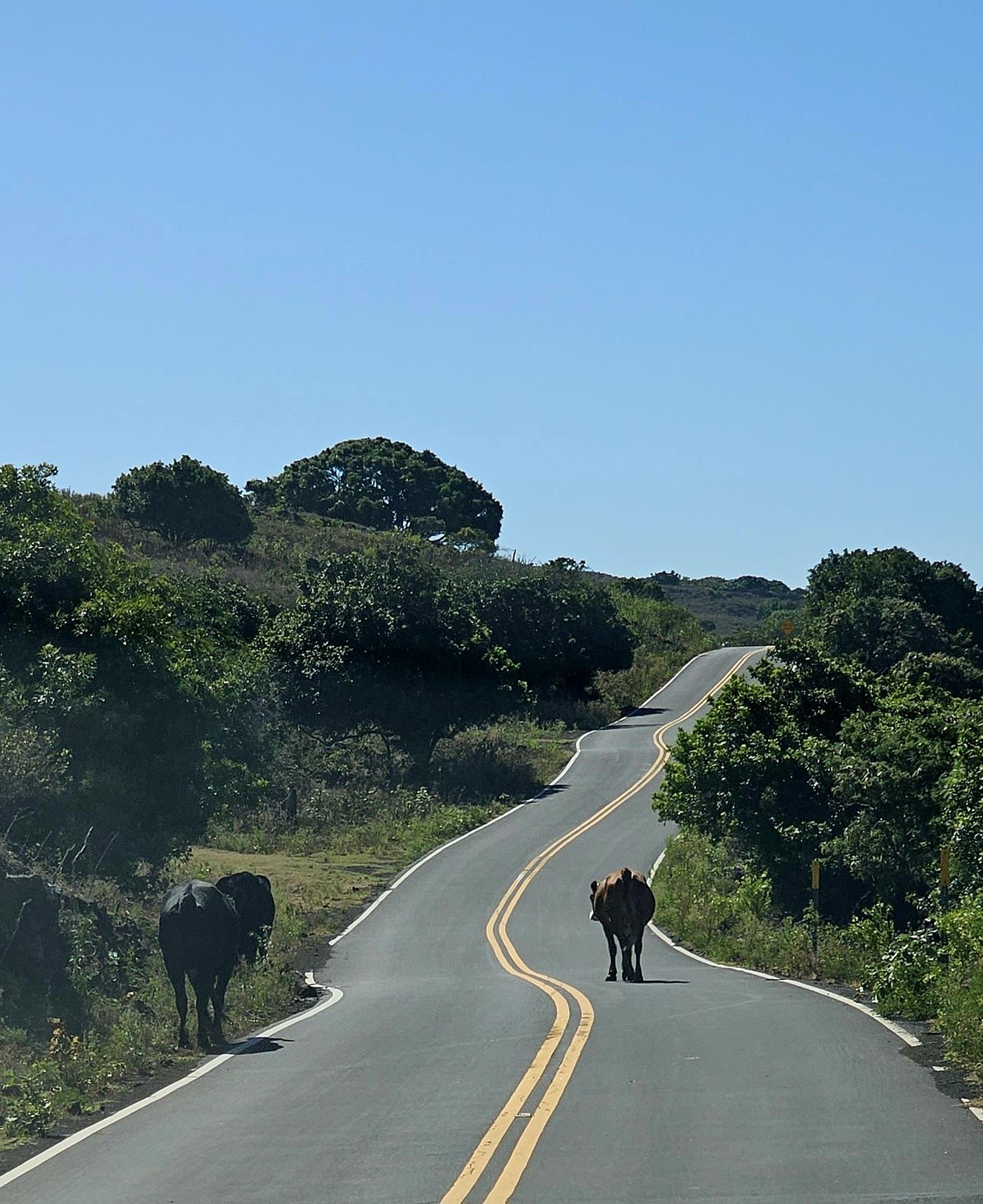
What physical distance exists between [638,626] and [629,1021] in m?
92.3

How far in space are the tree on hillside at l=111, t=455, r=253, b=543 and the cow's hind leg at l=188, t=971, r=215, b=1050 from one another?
8304cm

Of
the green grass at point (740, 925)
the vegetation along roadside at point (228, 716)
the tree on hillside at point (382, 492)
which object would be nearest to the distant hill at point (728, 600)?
the tree on hillside at point (382, 492)

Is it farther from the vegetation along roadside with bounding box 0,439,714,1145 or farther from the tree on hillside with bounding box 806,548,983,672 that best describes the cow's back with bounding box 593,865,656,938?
the tree on hillside with bounding box 806,548,983,672

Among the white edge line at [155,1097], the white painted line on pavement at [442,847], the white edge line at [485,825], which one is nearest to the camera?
the white edge line at [155,1097]

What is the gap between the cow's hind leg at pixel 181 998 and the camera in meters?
14.7

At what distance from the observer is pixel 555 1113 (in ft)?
32.1

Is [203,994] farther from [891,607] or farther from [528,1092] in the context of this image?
[891,607]

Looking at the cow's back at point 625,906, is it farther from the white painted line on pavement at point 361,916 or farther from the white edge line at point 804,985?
the white painted line on pavement at point 361,916

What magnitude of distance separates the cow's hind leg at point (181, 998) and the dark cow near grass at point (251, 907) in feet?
14.7

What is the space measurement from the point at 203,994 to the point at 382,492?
12377 centimetres

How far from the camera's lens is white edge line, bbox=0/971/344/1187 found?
9.20 m

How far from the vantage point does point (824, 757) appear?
28109 mm

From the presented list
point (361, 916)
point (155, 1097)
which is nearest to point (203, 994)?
point (155, 1097)

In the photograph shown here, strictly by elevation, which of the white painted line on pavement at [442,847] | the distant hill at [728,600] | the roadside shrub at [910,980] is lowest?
the white painted line on pavement at [442,847]
